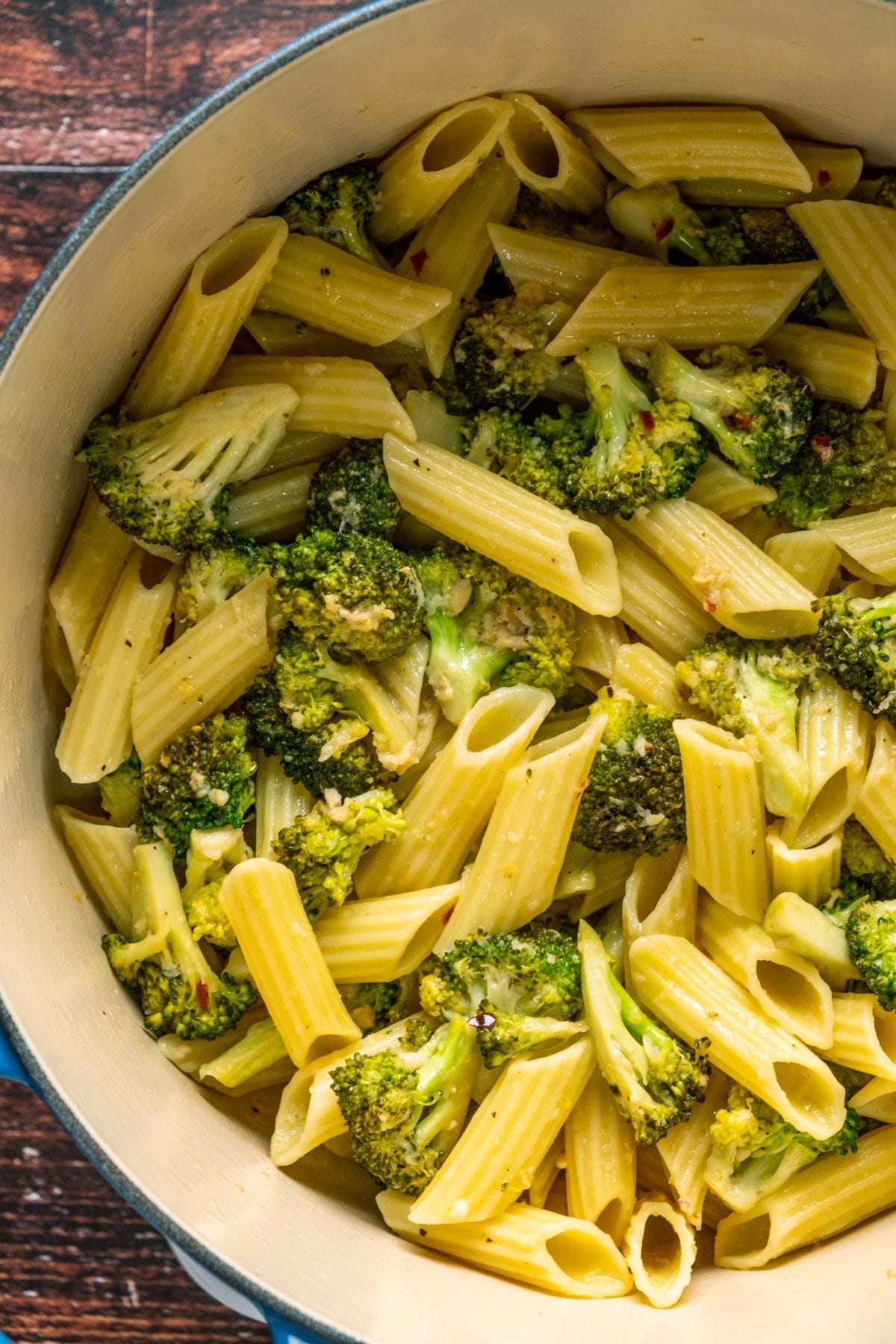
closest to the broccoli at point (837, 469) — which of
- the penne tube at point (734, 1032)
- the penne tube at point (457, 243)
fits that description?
the penne tube at point (457, 243)

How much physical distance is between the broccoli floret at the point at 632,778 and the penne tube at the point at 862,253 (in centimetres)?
71

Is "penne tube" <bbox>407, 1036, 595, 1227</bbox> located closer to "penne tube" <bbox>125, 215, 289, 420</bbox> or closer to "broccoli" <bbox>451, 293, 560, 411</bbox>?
"broccoli" <bbox>451, 293, 560, 411</bbox>

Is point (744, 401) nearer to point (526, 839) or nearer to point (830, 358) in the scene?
point (830, 358)

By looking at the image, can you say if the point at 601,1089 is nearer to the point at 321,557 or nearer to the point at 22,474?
the point at 321,557

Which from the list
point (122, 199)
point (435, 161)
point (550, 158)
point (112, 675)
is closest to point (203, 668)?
point (112, 675)

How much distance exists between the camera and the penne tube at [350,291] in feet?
6.27

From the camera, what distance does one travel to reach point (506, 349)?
200 cm

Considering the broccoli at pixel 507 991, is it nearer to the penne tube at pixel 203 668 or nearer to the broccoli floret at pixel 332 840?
the broccoli floret at pixel 332 840

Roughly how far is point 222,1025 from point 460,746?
0.61 m

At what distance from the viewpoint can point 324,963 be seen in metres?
1.94

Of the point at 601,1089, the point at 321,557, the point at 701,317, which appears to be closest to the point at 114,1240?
the point at 601,1089

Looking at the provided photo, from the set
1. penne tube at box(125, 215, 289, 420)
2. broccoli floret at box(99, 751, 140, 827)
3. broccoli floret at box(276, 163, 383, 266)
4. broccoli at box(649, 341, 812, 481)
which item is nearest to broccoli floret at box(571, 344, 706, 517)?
broccoli at box(649, 341, 812, 481)

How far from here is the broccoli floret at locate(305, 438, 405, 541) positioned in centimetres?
199

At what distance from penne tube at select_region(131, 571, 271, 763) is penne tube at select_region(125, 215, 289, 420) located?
0.33 m
